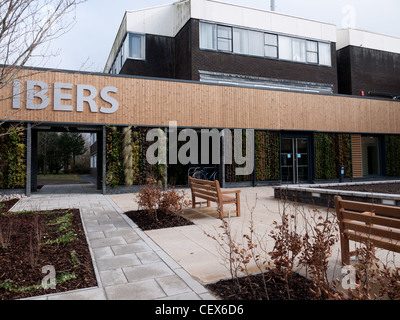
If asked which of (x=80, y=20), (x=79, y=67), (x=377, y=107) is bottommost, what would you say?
(x=79, y=67)

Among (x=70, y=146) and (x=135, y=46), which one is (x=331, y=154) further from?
(x=70, y=146)

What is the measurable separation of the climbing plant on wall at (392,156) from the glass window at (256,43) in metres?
9.54

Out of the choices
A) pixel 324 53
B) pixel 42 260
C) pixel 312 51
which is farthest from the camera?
pixel 324 53

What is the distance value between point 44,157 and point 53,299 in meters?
31.2

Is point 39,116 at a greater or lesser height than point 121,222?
greater

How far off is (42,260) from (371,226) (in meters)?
4.14

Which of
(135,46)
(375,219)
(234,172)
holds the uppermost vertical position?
(135,46)

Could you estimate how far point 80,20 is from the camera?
4.04 metres

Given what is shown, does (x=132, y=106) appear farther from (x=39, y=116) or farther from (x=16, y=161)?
(x=16, y=161)

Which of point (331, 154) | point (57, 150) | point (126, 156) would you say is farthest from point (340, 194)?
point (57, 150)

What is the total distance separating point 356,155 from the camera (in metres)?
17.1

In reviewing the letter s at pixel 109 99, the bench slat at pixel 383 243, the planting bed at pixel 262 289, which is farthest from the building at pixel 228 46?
the planting bed at pixel 262 289

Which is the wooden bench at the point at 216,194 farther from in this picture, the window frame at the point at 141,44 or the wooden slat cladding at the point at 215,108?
the window frame at the point at 141,44

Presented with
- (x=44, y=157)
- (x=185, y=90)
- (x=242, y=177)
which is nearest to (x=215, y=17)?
(x=185, y=90)
